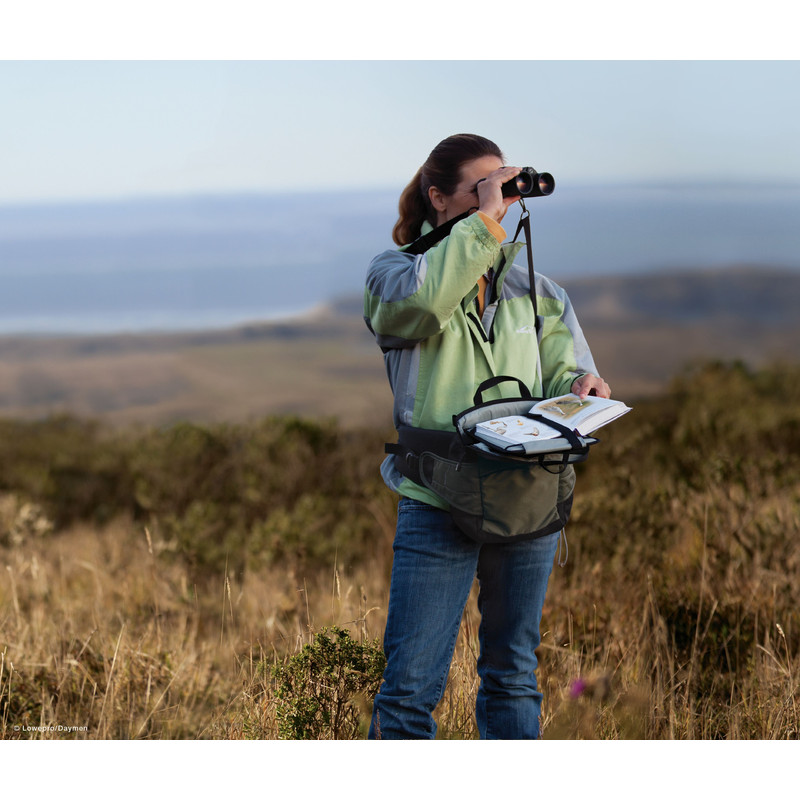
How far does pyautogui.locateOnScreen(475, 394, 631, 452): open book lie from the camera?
2.03 metres

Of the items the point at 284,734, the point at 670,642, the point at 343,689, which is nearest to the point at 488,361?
the point at 343,689

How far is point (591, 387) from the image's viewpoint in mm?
2238

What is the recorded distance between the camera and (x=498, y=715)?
2211 millimetres

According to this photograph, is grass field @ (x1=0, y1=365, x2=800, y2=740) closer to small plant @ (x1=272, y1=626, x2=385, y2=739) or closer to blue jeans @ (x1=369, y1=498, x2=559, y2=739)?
small plant @ (x1=272, y1=626, x2=385, y2=739)

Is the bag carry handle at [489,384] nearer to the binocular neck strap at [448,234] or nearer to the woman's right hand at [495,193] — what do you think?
the binocular neck strap at [448,234]

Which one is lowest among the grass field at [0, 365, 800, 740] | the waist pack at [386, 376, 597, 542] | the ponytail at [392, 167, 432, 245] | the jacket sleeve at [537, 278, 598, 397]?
the grass field at [0, 365, 800, 740]

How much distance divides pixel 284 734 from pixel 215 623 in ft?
7.35

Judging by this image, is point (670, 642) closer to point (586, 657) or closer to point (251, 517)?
point (586, 657)

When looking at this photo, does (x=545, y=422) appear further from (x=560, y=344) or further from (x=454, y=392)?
(x=560, y=344)

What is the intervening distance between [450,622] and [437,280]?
0.84 m

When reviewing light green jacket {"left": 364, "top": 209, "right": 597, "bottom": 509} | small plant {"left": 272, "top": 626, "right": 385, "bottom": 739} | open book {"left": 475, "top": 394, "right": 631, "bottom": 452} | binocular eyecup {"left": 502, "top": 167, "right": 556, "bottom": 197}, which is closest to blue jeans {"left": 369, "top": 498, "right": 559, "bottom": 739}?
light green jacket {"left": 364, "top": 209, "right": 597, "bottom": 509}

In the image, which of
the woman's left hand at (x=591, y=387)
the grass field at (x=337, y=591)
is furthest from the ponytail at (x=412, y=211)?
the grass field at (x=337, y=591)

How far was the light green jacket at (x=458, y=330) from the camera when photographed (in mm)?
2020

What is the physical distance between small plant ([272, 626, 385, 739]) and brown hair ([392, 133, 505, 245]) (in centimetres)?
120
